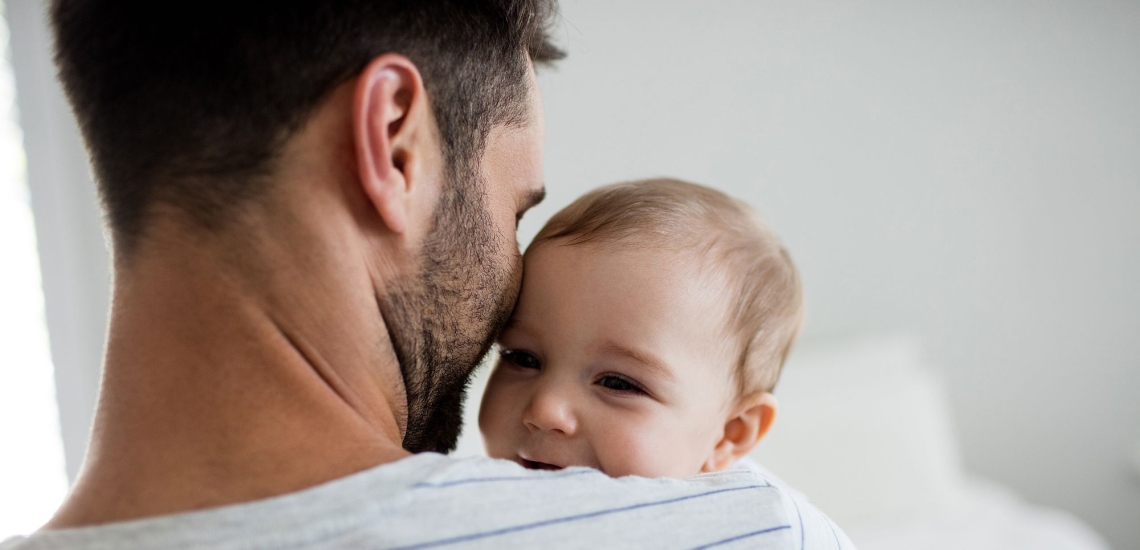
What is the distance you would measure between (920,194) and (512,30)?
2547 mm

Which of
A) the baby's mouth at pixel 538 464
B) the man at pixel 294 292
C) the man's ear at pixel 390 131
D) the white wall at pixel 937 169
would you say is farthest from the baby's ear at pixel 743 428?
the white wall at pixel 937 169

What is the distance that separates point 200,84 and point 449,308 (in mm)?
327

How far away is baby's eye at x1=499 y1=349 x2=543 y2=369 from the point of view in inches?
46.6

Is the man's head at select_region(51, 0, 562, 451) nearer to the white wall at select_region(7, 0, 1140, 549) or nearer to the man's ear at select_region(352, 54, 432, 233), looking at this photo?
the man's ear at select_region(352, 54, 432, 233)

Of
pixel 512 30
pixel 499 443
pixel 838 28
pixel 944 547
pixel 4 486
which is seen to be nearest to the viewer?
pixel 512 30

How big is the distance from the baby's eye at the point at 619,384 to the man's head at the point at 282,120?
330mm

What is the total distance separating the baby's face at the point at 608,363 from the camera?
1.12m

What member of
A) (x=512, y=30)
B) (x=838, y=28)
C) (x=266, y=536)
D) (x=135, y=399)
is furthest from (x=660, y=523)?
(x=838, y=28)

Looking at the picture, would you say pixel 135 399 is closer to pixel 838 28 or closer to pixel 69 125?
pixel 69 125

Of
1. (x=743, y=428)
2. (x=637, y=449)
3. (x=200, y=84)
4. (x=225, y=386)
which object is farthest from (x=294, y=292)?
(x=743, y=428)

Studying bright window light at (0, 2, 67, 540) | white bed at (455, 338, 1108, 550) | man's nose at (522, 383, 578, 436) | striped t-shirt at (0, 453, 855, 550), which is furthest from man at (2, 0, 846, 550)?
bright window light at (0, 2, 67, 540)

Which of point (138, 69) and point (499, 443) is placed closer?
point (138, 69)

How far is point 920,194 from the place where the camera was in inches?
124

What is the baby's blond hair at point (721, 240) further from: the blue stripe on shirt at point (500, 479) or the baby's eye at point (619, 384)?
the blue stripe on shirt at point (500, 479)
